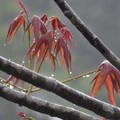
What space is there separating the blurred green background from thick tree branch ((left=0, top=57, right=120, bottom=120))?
467 inches

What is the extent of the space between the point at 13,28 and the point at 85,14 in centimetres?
1618

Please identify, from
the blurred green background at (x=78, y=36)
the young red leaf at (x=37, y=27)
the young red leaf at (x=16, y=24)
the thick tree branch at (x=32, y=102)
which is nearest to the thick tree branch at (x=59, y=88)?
the thick tree branch at (x=32, y=102)

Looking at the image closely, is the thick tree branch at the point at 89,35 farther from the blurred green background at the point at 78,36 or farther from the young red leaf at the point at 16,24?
the blurred green background at the point at 78,36

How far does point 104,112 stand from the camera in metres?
0.94

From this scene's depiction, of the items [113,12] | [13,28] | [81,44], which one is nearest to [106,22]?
[113,12]

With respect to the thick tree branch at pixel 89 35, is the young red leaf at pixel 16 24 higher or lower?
higher

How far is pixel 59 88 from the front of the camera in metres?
0.91

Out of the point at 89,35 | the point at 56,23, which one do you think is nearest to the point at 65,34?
the point at 56,23

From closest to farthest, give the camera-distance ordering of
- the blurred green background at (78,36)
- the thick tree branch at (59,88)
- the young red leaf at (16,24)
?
the thick tree branch at (59,88) < the young red leaf at (16,24) < the blurred green background at (78,36)

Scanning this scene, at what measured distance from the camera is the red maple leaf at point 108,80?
1.04m

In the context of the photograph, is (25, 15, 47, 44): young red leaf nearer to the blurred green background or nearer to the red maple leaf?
the red maple leaf

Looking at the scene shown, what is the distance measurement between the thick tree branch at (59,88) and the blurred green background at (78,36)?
38.9 feet

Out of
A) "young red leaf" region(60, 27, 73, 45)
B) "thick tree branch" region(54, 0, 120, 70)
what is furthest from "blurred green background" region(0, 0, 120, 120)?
"thick tree branch" region(54, 0, 120, 70)

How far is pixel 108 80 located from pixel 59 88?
0.66 ft
